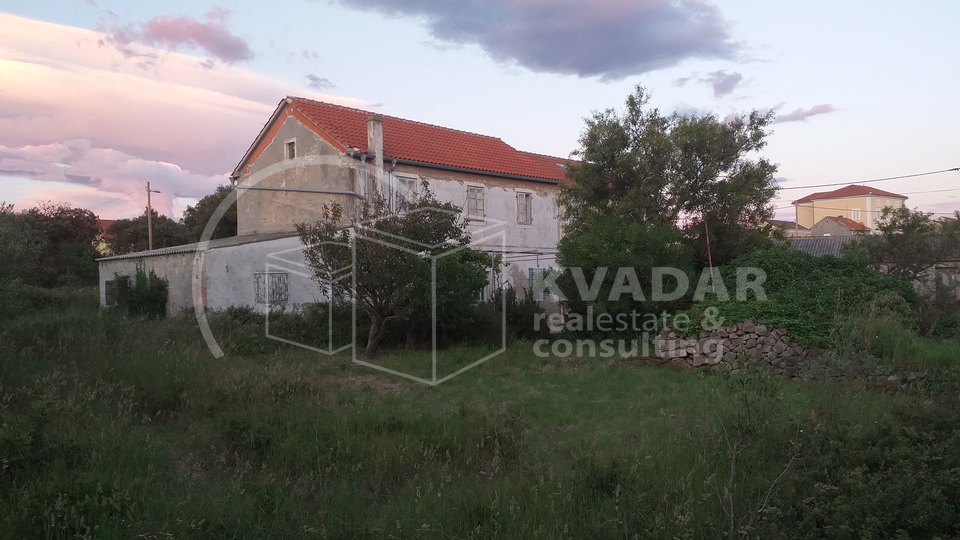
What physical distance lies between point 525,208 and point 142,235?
26.3m

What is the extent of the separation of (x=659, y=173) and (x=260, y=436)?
12659mm

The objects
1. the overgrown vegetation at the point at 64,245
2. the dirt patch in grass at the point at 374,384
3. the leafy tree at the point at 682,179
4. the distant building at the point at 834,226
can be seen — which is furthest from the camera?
the distant building at the point at 834,226

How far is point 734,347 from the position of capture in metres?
11.5

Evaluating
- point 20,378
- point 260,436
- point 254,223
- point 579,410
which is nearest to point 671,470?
point 579,410

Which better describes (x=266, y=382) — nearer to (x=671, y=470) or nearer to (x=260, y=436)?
(x=260, y=436)

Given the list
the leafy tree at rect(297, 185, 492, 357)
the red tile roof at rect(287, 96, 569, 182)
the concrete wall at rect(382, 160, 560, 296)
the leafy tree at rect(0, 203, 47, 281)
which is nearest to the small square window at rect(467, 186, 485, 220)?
the concrete wall at rect(382, 160, 560, 296)

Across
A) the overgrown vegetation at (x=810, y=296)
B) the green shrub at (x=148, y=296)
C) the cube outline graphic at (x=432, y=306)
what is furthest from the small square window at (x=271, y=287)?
the overgrown vegetation at (x=810, y=296)

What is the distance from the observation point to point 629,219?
16.0 meters

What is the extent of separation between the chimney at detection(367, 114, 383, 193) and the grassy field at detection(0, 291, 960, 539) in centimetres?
1161

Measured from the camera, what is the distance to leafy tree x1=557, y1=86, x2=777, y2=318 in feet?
51.9

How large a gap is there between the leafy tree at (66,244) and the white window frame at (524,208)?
23611 millimetres

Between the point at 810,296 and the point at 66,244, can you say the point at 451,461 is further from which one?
the point at 66,244

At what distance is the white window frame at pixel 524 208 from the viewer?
969 inches

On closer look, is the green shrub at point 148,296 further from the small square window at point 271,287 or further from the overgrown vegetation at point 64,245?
the overgrown vegetation at point 64,245
